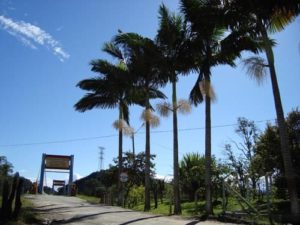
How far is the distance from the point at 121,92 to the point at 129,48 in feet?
14.8

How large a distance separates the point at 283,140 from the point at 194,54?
7615 mm

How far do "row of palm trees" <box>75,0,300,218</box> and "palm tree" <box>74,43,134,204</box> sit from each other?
7 cm

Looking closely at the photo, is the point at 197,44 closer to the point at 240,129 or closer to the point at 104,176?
the point at 240,129

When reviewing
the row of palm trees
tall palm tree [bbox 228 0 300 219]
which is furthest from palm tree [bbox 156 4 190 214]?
tall palm tree [bbox 228 0 300 219]

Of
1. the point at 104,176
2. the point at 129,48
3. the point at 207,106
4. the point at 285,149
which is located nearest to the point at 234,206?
the point at 207,106

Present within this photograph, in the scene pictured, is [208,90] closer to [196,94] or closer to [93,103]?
[196,94]

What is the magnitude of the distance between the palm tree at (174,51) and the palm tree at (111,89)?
16.3 feet

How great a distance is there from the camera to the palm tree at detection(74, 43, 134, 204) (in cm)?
2684

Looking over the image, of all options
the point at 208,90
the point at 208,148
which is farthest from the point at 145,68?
the point at 208,148

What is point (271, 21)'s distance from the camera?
16078mm

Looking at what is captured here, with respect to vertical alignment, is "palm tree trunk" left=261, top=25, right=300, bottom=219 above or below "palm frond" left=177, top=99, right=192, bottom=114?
below

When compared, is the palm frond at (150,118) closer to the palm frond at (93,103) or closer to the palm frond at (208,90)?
the palm frond at (208,90)

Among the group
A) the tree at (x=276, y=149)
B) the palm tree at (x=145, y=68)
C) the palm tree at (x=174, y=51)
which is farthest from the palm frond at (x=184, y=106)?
the tree at (x=276, y=149)

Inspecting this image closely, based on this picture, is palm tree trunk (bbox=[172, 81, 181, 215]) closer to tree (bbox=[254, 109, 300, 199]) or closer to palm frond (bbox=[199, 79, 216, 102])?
palm frond (bbox=[199, 79, 216, 102])
